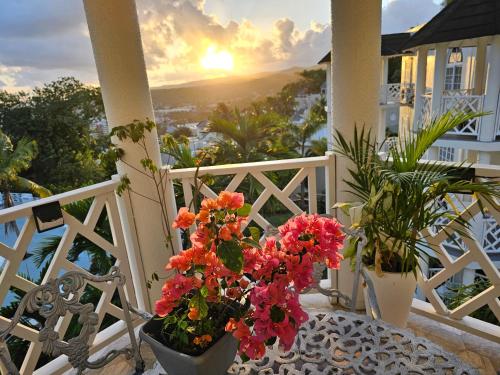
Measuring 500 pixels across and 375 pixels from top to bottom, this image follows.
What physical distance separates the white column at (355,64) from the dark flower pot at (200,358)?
1344mm

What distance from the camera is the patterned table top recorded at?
1052 millimetres

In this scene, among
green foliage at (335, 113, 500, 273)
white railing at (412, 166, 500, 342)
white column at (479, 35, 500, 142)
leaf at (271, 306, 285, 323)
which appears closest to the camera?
leaf at (271, 306, 285, 323)

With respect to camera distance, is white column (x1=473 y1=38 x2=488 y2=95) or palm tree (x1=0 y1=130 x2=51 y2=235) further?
palm tree (x1=0 y1=130 x2=51 y2=235)

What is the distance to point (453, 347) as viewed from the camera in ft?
5.98

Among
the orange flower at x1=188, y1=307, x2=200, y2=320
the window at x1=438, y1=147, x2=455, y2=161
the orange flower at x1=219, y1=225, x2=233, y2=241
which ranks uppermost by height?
the orange flower at x1=219, y1=225, x2=233, y2=241

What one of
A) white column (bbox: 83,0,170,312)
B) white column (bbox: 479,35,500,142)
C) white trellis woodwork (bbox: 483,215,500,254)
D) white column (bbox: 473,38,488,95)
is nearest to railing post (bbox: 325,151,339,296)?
white column (bbox: 83,0,170,312)

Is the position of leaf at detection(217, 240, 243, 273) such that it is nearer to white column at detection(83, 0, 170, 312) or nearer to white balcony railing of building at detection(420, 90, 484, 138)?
white column at detection(83, 0, 170, 312)

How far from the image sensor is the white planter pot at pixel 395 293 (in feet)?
5.73

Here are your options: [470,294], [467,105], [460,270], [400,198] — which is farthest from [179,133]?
[467,105]

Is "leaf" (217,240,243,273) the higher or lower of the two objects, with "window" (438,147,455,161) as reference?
higher

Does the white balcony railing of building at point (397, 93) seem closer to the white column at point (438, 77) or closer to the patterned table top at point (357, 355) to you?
the white column at point (438, 77)

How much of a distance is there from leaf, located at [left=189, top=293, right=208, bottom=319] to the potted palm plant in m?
1.03

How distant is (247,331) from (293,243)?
25cm

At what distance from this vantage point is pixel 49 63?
6680 mm
